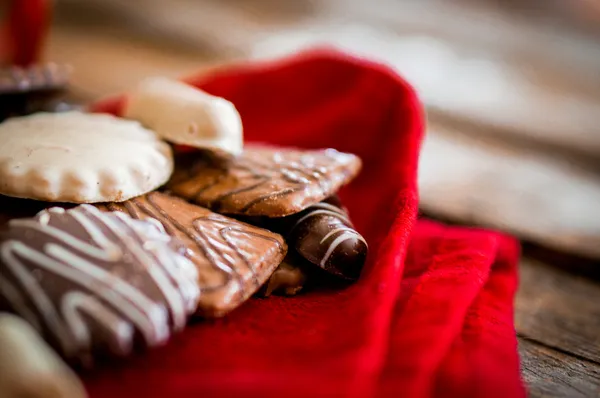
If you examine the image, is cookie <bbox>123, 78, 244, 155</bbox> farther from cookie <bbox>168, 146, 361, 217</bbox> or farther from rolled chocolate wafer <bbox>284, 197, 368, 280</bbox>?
rolled chocolate wafer <bbox>284, 197, 368, 280</bbox>

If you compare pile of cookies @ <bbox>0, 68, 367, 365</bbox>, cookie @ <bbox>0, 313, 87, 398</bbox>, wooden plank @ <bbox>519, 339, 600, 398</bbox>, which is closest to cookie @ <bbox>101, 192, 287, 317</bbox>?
pile of cookies @ <bbox>0, 68, 367, 365</bbox>

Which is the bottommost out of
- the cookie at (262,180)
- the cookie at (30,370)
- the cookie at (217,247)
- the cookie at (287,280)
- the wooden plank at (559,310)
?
the wooden plank at (559,310)

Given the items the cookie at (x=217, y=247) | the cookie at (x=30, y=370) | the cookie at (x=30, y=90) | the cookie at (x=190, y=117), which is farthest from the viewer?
the cookie at (x=30, y=90)

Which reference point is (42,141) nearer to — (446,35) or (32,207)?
(32,207)

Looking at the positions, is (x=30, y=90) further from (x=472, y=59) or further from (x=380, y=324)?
(x=472, y=59)

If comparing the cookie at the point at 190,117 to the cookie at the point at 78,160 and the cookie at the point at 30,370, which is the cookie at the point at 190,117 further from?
the cookie at the point at 30,370

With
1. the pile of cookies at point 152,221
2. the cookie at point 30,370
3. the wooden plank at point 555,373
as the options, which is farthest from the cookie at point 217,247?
the wooden plank at point 555,373

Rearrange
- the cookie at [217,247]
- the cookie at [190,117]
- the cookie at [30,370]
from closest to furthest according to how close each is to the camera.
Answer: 1. the cookie at [30,370]
2. the cookie at [217,247]
3. the cookie at [190,117]
